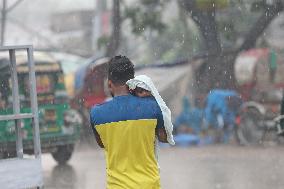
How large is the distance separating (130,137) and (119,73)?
0.32 metres

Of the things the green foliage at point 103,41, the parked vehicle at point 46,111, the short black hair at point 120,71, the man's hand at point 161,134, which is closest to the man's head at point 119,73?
the short black hair at point 120,71

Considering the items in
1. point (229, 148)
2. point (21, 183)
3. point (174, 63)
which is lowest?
point (229, 148)

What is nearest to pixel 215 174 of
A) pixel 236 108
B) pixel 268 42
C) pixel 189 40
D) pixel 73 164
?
pixel 73 164

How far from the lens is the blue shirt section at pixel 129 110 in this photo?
13.3 ft

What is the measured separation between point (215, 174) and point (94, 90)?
19.4 feet

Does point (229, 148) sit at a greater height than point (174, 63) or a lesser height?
lesser

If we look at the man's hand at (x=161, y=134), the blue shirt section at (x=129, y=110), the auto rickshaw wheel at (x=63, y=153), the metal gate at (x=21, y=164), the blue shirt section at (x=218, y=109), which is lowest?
the auto rickshaw wheel at (x=63, y=153)

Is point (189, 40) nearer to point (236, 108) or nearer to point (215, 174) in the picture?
point (236, 108)

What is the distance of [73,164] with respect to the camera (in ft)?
42.9

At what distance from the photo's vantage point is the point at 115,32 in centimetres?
1811

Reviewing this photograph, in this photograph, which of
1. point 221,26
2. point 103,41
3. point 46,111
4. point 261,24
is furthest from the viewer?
point 103,41

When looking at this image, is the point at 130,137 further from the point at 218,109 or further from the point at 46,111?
the point at 218,109

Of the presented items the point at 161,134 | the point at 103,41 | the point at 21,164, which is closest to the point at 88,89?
the point at 103,41

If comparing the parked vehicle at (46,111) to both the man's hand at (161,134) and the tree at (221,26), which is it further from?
the man's hand at (161,134)
